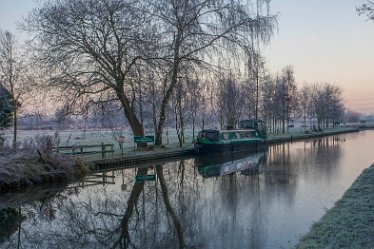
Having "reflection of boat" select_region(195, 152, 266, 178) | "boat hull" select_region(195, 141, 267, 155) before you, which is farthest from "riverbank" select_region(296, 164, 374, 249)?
"boat hull" select_region(195, 141, 267, 155)

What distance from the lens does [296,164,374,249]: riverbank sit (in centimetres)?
699

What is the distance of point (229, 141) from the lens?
32000 mm

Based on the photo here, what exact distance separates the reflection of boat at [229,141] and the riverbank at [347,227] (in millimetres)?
19343

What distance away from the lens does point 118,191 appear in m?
15.6

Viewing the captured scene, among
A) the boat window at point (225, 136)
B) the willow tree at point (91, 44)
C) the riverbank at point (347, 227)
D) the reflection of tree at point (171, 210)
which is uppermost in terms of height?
the willow tree at point (91, 44)

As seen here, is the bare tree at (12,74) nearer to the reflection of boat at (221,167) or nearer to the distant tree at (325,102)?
the reflection of boat at (221,167)

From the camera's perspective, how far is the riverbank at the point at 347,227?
6992mm

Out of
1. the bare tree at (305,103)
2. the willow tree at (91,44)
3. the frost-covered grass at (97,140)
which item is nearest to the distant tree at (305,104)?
the bare tree at (305,103)

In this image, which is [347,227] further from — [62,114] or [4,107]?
[4,107]

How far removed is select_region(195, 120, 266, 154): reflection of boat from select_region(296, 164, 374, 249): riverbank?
19343 millimetres

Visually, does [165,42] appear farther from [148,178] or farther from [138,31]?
[148,178]

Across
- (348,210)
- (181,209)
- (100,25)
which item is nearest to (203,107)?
(100,25)

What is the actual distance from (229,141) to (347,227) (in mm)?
24057

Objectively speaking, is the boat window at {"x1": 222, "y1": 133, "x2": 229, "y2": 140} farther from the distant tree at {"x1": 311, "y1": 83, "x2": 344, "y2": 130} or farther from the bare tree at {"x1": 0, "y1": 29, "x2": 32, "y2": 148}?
the distant tree at {"x1": 311, "y1": 83, "x2": 344, "y2": 130}
